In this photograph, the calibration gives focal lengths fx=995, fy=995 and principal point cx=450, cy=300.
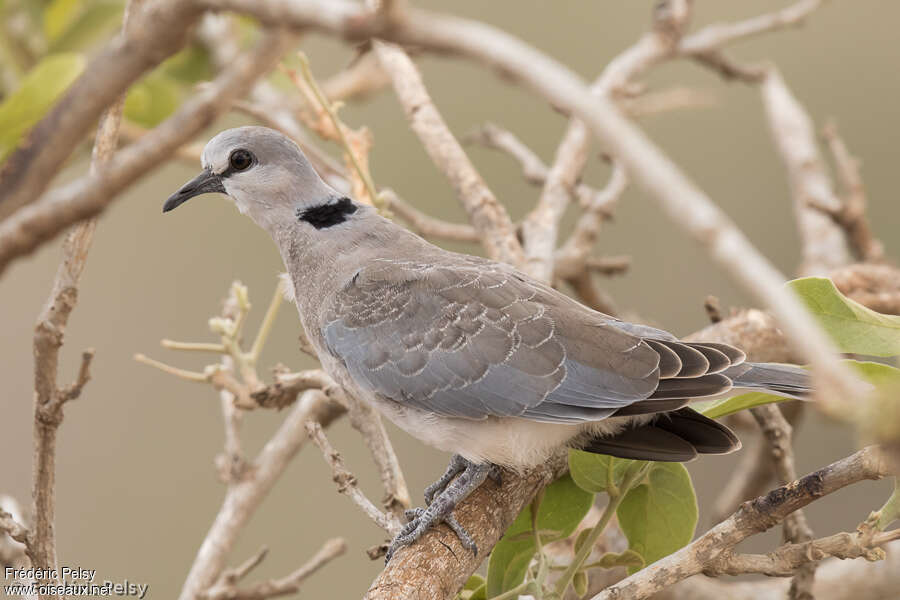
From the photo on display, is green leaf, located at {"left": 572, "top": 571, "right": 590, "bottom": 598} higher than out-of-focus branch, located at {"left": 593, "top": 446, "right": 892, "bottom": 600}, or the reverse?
out-of-focus branch, located at {"left": 593, "top": 446, "right": 892, "bottom": 600}

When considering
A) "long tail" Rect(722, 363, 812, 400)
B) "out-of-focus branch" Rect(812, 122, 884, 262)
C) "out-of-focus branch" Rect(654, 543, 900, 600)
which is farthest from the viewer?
"out-of-focus branch" Rect(812, 122, 884, 262)

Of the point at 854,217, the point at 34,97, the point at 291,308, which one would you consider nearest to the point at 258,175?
the point at 34,97

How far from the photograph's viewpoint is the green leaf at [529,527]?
4.22 feet

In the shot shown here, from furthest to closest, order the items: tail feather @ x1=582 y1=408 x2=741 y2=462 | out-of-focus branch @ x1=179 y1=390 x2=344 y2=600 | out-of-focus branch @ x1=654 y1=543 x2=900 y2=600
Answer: out-of-focus branch @ x1=654 y1=543 x2=900 y2=600
out-of-focus branch @ x1=179 y1=390 x2=344 y2=600
tail feather @ x1=582 y1=408 x2=741 y2=462

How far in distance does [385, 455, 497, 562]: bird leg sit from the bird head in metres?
0.50

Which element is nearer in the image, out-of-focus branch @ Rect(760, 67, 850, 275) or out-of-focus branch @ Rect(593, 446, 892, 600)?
out-of-focus branch @ Rect(593, 446, 892, 600)

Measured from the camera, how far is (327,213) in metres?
1.63

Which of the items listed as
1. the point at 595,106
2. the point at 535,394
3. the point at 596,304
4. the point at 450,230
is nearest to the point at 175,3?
the point at 595,106

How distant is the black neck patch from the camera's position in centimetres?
162

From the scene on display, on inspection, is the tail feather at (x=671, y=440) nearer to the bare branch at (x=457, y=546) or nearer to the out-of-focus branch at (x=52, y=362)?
the bare branch at (x=457, y=546)

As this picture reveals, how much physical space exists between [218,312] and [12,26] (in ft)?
4.65

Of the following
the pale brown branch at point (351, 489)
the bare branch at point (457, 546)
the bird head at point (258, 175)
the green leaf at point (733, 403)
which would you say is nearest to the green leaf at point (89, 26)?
the bird head at point (258, 175)

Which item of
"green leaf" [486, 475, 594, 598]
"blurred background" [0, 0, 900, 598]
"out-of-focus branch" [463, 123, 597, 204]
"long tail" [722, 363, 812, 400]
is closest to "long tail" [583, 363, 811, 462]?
"long tail" [722, 363, 812, 400]

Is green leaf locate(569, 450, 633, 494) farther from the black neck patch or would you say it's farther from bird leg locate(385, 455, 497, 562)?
the black neck patch
